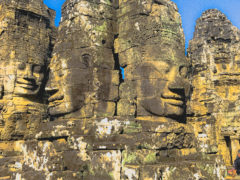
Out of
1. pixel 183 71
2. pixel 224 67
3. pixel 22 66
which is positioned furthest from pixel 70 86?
pixel 224 67

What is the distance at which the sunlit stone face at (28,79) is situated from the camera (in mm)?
7762

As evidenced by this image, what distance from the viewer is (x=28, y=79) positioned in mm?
7930

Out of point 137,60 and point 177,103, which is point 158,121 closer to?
point 177,103

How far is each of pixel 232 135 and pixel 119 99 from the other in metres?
14.6

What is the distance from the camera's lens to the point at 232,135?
18125 mm

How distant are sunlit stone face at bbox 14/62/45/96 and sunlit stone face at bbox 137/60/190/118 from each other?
12.4 feet

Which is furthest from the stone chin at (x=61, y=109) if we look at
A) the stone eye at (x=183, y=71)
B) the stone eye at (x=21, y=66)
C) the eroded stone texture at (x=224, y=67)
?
the eroded stone texture at (x=224, y=67)

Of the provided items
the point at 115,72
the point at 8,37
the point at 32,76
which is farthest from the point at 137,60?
the point at 8,37

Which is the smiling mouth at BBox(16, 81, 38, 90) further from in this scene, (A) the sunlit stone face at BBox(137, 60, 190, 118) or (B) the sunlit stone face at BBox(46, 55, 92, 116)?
(A) the sunlit stone face at BBox(137, 60, 190, 118)

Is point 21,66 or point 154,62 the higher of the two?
point 21,66

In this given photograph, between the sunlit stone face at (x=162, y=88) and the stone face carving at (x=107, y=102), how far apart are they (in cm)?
2

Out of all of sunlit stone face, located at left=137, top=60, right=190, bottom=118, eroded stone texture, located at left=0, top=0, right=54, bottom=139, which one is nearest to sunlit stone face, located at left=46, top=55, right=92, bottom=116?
sunlit stone face, located at left=137, top=60, right=190, bottom=118

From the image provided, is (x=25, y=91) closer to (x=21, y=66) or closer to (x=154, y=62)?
(x=21, y=66)

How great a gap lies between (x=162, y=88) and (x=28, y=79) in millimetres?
4311
